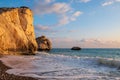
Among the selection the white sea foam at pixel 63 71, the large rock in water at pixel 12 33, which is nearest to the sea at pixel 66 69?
the white sea foam at pixel 63 71

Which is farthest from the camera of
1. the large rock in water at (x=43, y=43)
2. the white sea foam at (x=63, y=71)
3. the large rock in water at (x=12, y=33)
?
the large rock in water at (x=43, y=43)

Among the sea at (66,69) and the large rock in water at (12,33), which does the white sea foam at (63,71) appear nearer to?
the sea at (66,69)

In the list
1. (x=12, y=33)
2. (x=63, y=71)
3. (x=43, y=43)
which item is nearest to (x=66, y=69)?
(x=63, y=71)

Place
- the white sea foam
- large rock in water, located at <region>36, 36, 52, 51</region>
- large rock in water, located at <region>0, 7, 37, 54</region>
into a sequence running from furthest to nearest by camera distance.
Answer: large rock in water, located at <region>36, 36, 52, 51</region> → large rock in water, located at <region>0, 7, 37, 54</region> → the white sea foam

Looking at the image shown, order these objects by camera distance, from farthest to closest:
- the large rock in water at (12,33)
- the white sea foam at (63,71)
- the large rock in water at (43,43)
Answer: the large rock in water at (43,43) → the large rock in water at (12,33) → the white sea foam at (63,71)

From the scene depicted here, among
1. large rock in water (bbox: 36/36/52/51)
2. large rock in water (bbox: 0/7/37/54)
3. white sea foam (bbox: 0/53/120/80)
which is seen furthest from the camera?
large rock in water (bbox: 36/36/52/51)

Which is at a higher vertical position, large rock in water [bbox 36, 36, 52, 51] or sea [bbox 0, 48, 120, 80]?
large rock in water [bbox 36, 36, 52, 51]

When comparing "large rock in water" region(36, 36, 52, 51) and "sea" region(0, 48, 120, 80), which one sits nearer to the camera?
"sea" region(0, 48, 120, 80)

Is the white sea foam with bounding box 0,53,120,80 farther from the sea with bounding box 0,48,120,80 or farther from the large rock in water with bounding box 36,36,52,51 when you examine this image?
the large rock in water with bounding box 36,36,52,51

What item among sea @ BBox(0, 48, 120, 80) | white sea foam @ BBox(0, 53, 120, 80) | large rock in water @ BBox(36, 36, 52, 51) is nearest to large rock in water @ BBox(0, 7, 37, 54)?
sea @ BBox(0, 48, 120, 80)

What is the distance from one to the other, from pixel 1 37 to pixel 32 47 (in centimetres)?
1469

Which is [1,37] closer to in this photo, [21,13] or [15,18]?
[15,18]

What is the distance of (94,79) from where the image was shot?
13.2 metres

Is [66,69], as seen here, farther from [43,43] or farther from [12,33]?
[43,43]
